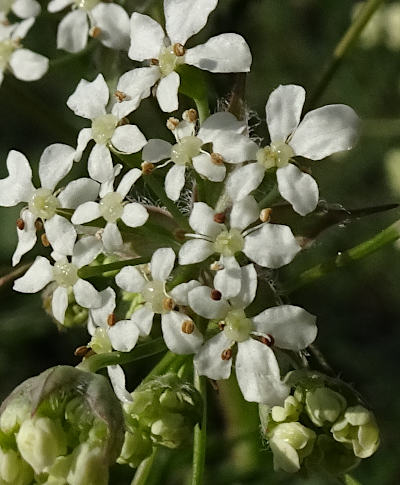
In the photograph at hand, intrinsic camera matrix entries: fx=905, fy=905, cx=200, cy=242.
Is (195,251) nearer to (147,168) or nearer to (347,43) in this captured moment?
(147,168)

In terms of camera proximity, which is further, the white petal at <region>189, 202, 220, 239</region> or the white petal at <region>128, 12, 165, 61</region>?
the white petal at <region>128, 12, 165, 61</region>

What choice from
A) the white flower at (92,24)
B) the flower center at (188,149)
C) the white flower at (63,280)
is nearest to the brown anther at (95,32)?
the white flower at (92,24)

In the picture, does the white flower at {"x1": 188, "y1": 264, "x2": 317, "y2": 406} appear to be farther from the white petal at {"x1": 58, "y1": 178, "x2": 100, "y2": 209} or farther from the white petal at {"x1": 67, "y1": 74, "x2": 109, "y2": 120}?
the white petal at {"x1": 67, "y1": 74, "x2": 109, "y2": 120}

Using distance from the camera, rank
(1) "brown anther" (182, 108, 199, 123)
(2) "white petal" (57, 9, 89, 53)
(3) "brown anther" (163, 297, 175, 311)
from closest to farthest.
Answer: (3) "brown anther" (163, 297, 175, 311), (1) "brown anther" (182, 108, 199, 123), (2) "white petal" (57, 9, 89, 53)

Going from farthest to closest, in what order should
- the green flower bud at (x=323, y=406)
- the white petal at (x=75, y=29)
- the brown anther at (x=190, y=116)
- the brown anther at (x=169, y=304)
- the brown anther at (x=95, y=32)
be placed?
the white petal at (x=75, y=29)
the brown anther at (x=95, y=32)
the brown anther at (x=190, y=116)
the brown anther at (x=169, y=304)
the green flower bud at (x=323, y=406)

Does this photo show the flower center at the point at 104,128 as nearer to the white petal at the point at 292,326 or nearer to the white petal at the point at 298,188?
the white petal at the point at 298,188

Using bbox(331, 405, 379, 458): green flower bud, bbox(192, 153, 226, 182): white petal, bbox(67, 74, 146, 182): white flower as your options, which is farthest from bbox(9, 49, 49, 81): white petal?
bbox(331, 405, 379, 458): green flower bud

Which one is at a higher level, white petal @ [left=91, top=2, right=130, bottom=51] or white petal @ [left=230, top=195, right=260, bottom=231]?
white petal @ [left=230, top=195, right=260, bottom=231]
